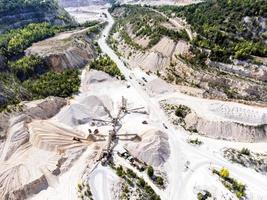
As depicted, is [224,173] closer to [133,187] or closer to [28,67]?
[133,187]

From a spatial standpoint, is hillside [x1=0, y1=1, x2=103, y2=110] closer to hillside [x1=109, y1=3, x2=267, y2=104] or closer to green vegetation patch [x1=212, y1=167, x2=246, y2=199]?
hillside [x1=109, y1=3, x2=267, y2=104]

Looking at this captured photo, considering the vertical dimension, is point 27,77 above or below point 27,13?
above

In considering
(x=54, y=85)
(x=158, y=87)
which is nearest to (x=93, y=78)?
(x=54, y=85)

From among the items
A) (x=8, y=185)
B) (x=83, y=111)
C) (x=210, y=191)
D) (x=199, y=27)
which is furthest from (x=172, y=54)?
(x=8, y=185)

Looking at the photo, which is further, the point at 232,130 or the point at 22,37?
the point at 22,37

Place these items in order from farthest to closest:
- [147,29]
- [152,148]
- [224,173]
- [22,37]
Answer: [22,37] < [147,29] < [152,148] < [224,173]
